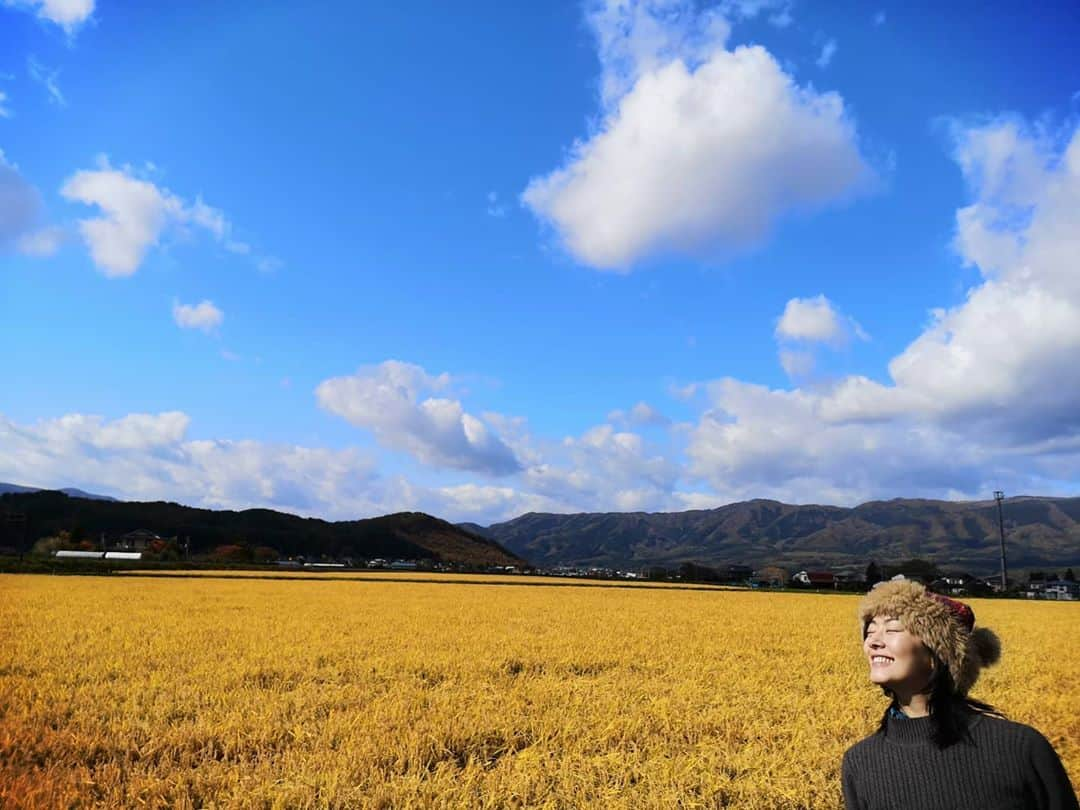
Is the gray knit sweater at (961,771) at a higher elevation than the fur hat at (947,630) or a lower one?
lower

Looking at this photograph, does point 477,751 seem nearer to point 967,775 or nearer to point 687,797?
point 687,797

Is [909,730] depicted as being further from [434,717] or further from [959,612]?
[434,717]

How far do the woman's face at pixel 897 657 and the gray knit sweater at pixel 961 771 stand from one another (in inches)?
8.8

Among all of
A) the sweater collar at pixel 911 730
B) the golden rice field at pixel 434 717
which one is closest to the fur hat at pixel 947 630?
the sweater collar at pixel 911 730

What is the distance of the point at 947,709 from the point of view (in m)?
3.82

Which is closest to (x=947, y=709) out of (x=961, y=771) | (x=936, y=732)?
(x=936, y=732)

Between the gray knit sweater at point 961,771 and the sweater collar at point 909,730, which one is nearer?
the gray knit sweater at point 961,771

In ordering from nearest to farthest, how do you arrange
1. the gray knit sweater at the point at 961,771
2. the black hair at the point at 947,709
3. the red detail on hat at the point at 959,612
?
1. the gray knit sweater at the point at 961,771
2. the black hair at the point at 947,709
3. the red detail on hat at the point at 959,612

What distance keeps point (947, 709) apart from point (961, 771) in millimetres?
301

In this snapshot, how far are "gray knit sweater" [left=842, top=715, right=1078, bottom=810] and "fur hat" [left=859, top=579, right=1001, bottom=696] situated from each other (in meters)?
0.26

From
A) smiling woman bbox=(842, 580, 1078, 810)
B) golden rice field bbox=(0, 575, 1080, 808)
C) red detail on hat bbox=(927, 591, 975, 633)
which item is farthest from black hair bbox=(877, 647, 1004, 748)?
golden rice field bbox=(0, 575, 1080, 808)

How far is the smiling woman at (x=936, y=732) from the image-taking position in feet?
11.6

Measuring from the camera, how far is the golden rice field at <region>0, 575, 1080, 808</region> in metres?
7.35

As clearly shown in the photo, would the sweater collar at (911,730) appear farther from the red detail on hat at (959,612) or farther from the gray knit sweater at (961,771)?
the red detail on hat at (959,612)
